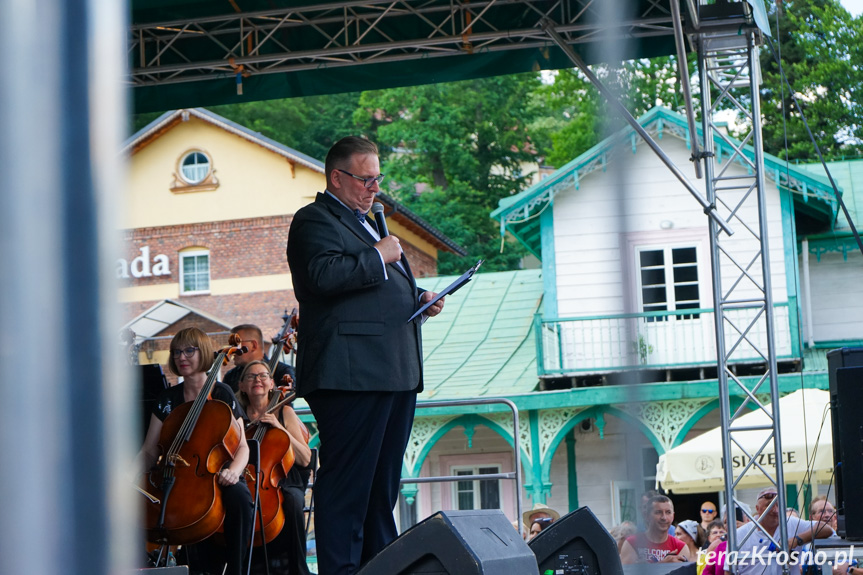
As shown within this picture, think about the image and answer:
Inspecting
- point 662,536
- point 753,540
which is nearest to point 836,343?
point 753,540

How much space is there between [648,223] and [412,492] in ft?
20.2

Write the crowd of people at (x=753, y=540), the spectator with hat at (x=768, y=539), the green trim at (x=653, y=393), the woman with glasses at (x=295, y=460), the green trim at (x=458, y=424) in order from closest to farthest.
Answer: the woman with glasses at (x=295, y=460) < the crowd of people at (x=753, y=540) < the spectator with hat at (x=768, y=539) < the green trim at (x=653, y=393) < the green trim at (x=458, y=424)

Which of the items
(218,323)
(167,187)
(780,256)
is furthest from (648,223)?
(167,187)

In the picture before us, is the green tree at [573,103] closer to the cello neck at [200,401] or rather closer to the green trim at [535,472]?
the green trim at [535,472]

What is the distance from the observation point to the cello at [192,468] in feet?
13.6

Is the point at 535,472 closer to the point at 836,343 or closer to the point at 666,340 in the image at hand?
the point at 666,340

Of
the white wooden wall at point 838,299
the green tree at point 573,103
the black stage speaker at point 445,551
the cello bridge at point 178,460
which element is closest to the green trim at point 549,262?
the green tree at point 573,103

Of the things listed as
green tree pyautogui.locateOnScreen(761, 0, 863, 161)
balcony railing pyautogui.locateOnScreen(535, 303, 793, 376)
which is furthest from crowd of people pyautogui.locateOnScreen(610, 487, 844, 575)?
green tree pyautogui.locateOnScreen(761, 0, 863, 161)

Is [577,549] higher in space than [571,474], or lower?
higher

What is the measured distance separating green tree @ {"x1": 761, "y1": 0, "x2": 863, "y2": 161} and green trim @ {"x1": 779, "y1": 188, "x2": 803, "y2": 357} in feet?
29.4

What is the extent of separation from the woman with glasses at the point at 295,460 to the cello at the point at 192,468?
0.66m

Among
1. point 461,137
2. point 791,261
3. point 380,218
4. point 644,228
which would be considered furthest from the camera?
point 461,137

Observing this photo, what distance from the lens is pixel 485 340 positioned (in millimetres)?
20047

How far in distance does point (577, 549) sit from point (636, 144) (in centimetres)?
1318
